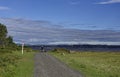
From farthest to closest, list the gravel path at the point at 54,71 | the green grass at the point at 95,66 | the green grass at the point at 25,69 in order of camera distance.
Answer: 1. the green grass at the point at 95,66
2. the green grass at the point at 25,69
3. the gravel path at the point at 54,71

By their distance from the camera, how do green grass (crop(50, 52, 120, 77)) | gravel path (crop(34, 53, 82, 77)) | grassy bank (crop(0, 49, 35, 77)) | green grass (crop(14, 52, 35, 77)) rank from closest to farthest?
gravel path (crop(34, 53, 82, 77))
grassy bank (crop(0, 49, 35, 77))
green grass (crop(14, 52, 35, 77))
green grass (crop(50, 52, 120, 77))

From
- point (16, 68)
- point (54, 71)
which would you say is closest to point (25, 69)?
point (16, 68)

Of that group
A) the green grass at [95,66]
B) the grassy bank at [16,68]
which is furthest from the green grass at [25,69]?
the green grass at [95,66]

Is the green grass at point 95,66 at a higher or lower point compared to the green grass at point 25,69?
lower

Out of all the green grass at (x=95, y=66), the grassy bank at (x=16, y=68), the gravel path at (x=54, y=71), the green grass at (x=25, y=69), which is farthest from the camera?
the green grass at (x=95, y=66)

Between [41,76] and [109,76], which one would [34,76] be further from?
[109,76]

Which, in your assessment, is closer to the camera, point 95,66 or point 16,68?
point 16,68

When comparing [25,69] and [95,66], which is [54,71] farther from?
[95,66]

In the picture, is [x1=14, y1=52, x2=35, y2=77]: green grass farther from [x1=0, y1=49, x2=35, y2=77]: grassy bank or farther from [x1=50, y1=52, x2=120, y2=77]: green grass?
[x1=50, y1=52, x2=120, y2=77]: green grass

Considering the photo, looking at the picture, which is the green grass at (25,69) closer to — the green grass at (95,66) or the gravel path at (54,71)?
the gravel path at (54,71)

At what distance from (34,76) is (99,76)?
488 centimetres

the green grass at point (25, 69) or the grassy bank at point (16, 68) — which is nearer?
the grassy bank at point (16, 68)

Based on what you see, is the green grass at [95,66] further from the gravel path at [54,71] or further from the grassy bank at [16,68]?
the grassy bank at [16,68]

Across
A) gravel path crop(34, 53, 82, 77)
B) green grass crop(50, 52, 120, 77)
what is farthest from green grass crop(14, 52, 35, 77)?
green grass crop(50, 52, 120, 77)
